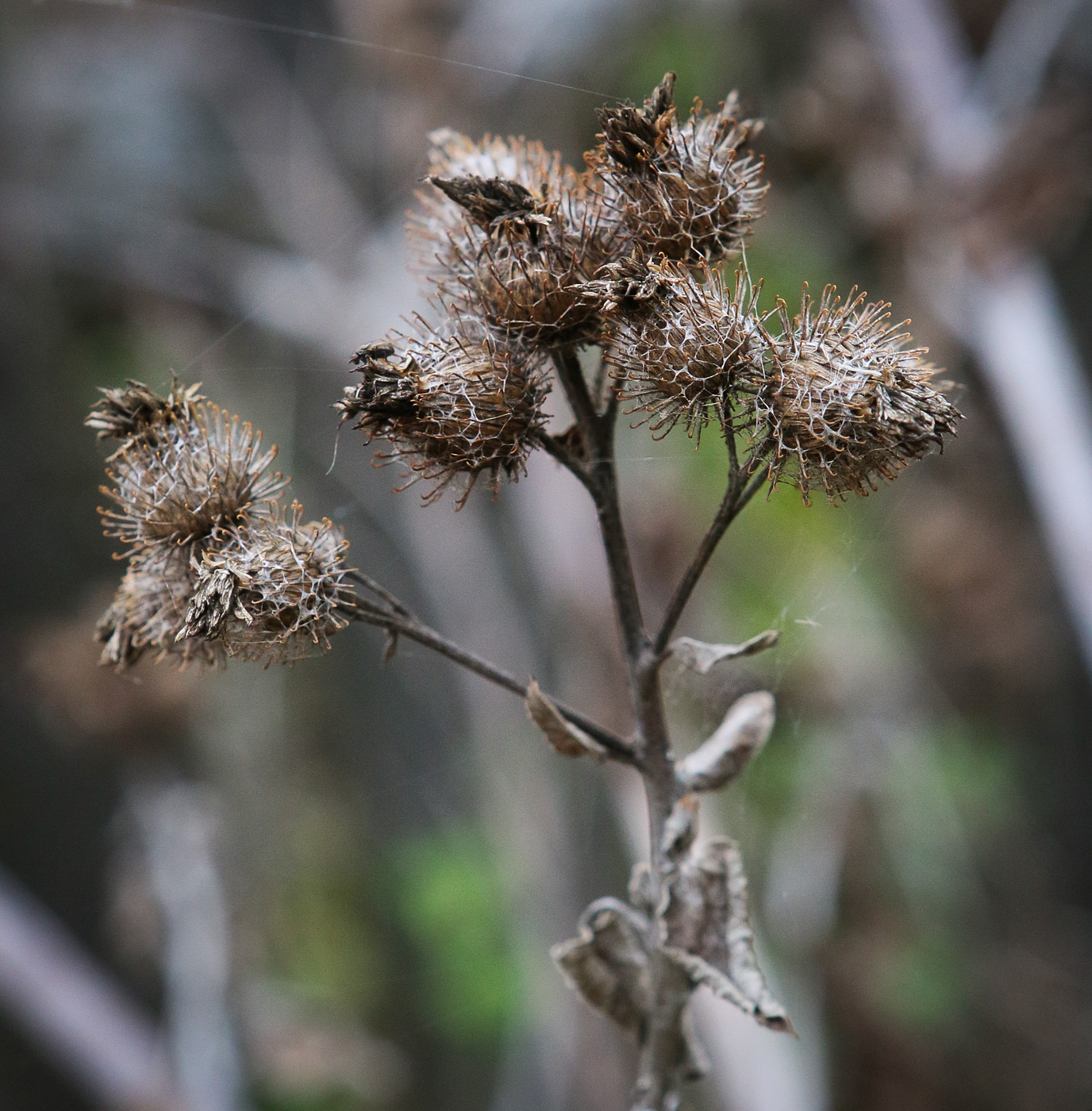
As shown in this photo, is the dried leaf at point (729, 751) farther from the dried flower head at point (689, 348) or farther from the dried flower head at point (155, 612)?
the dried flower head at point (155, 612)

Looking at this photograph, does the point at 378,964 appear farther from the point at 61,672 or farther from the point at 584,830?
the point at 61,672

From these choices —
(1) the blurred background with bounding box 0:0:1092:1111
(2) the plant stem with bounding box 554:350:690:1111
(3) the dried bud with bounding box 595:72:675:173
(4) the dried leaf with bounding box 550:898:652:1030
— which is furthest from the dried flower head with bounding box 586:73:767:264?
(1) the blurred background with bounding box 0:0:1092:1111

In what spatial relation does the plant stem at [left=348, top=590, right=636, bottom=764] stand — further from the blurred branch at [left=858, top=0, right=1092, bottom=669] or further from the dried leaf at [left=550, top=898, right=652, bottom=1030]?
the blurred branch at [left=858, top=0, right=1092, bottom=669]

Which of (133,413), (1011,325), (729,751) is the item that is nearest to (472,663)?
(729,751)

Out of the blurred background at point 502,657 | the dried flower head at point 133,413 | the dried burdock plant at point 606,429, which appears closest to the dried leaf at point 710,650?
the dried burdock plant at point 606,429

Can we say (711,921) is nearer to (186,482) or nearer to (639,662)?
(639,662)

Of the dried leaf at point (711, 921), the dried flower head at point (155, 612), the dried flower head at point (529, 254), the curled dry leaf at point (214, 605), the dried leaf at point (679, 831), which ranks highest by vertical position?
the dried flower head at point (529, 254)
